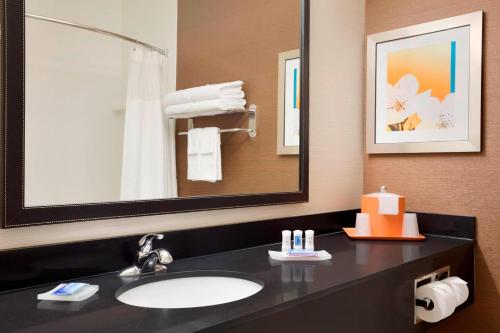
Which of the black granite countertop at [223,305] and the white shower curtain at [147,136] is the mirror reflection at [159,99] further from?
the black granite countertop at [223,305]

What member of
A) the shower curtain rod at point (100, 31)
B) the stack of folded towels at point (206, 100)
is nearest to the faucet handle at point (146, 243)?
the stack of folded towels at point (206, 100)

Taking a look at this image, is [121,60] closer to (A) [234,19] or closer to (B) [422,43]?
(A) [234,19]

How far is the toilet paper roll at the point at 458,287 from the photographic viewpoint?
157 cm

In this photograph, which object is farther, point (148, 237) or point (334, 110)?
point (334, 110)

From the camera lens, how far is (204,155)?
153 centimetres

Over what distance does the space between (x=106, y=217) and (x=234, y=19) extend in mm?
846

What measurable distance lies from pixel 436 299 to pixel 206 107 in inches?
38.8

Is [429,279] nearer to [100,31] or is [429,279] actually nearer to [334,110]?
[334,110]

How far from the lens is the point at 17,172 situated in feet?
3.59

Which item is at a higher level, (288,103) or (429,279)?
(288,103)

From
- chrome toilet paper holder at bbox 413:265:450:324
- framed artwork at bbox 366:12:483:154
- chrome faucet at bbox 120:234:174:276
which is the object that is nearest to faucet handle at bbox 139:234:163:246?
chrome faucet at bbox 120:234:174:276

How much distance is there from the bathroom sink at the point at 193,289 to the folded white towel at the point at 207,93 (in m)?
0.54

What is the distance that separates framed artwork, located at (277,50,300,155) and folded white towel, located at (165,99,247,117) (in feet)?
0.71

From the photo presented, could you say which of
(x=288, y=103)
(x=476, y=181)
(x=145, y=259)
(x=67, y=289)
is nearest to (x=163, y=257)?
(x=145, y=259)
